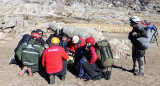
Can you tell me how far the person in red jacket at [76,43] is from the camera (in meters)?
6.48

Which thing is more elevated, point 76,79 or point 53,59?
point 53,59

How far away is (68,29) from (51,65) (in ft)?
23.5


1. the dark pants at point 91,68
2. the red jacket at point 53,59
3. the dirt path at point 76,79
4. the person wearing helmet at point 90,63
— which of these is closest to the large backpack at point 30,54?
the dirt path at point 76,79

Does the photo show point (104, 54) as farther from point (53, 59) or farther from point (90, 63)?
point (53, 59)

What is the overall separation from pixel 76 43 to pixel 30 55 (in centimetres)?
207

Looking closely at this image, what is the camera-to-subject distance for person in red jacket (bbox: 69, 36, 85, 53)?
6.48 meters

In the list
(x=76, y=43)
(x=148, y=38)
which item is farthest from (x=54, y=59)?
(x=148, y=38)

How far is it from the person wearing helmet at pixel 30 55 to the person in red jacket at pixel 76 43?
61.5 inches

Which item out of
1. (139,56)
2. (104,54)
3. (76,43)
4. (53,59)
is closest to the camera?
(53,59)

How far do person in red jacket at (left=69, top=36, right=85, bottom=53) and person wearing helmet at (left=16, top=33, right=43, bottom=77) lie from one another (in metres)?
1.56

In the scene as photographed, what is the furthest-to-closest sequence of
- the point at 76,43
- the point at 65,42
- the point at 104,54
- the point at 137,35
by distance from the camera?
the point at 65,42 → the point at 76,43 → the point at 137,35 → the point at 104,54

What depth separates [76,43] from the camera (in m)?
6.71

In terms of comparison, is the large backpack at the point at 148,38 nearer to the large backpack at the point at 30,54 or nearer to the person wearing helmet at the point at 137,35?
the person wearing helmet at the point at 137,35

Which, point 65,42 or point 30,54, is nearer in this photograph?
point 30,54
